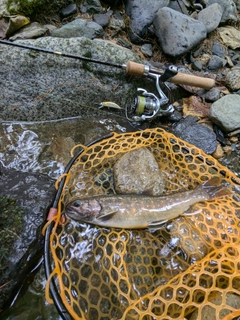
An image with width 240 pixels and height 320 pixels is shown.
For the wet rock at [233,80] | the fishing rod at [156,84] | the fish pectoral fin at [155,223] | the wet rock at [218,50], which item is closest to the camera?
the fish pectoral fin at [155,223]

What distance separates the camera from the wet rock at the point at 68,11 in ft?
18.3

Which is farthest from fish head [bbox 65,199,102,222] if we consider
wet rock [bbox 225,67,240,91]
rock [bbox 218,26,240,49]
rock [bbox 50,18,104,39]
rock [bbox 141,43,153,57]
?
rock [bbox 218,26,240,49]

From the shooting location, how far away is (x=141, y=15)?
571cm

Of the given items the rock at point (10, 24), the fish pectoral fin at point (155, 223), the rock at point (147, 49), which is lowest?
the fish pectoral fin at point (155, 223)

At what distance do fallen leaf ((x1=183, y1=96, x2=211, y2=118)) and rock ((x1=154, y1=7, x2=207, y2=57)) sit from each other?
997 millimetres

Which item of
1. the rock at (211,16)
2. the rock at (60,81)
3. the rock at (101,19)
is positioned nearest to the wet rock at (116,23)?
the rock at (101,19)

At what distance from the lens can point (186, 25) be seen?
5.38m

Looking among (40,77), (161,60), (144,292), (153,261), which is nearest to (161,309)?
(144,292)

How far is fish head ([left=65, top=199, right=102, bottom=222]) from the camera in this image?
2990mm

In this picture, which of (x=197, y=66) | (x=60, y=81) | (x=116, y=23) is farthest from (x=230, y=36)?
(x=60, y=81)

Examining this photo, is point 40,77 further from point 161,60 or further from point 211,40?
point 211,40

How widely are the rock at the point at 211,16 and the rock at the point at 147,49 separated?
→ 1.38 metres

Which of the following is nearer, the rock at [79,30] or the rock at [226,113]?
the rock at [226,113]

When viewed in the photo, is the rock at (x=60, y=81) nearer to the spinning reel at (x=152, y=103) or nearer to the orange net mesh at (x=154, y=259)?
the spinning reel at (x=152, y=103)
